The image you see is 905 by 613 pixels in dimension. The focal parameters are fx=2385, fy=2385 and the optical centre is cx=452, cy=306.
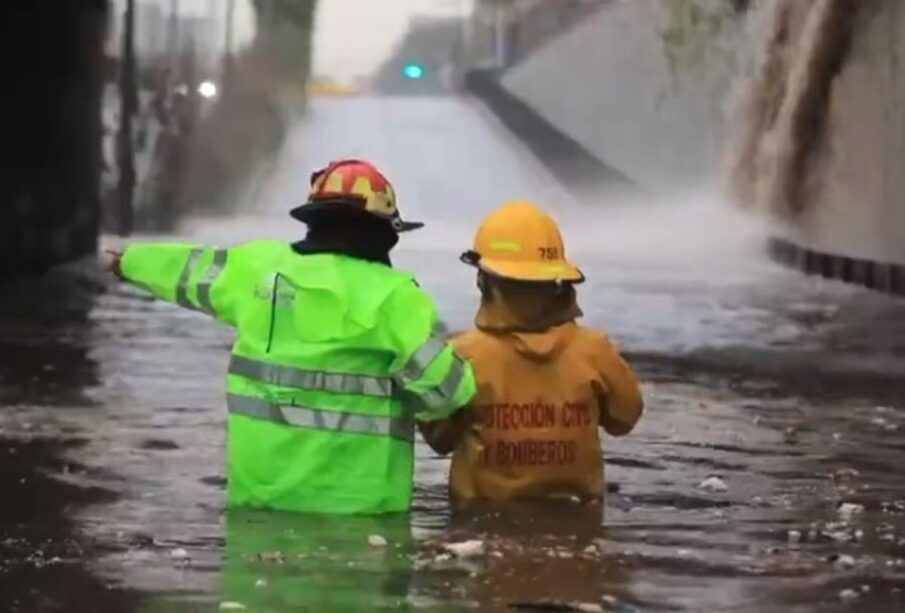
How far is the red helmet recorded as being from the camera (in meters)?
7.95

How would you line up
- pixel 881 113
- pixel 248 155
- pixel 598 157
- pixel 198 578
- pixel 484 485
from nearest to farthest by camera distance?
pixel 198 578
pixel 484 485
pixel 881 113
pixel 598 157
pixel 248 155

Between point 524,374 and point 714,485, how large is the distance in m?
1.67

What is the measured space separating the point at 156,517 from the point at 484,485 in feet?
3.91

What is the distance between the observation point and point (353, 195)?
7.97 metres

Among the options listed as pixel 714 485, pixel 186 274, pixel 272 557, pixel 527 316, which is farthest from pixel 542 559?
pixel 714 485

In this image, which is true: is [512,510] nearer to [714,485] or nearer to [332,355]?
[332,355]

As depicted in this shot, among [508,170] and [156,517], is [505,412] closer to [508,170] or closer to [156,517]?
[156,517]

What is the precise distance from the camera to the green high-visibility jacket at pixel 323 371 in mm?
7844

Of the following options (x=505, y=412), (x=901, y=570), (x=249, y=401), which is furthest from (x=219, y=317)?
(x=901, y=570)

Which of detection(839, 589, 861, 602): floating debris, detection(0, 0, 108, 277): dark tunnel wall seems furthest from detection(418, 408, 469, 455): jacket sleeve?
detection(0, 0, 108, 277): dark tunnel wall

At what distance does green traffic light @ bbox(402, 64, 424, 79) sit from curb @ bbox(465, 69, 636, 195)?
9.14m

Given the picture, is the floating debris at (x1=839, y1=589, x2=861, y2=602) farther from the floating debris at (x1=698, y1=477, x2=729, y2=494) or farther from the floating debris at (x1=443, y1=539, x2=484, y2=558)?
the floating debris at (x1=698, y1=477, x2=729, y2=494)

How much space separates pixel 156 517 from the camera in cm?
859

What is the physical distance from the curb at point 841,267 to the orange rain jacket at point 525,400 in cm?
1744
